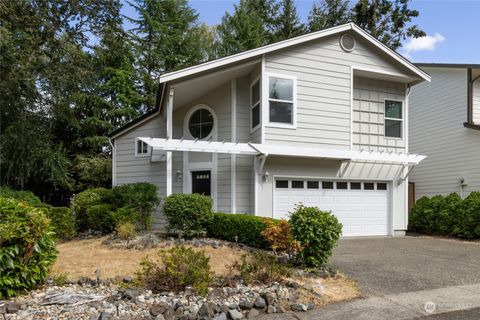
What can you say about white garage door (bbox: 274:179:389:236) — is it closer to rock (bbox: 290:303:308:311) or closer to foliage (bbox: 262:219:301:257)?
foliage (bbox: 262:219:301:257)

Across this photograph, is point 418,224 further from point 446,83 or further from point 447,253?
point 446,83

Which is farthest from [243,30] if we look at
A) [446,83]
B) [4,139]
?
[4,139]

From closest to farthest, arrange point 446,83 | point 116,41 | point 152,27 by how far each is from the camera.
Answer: point 446,83 → point 116,41 → point 152,27

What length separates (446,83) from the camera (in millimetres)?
15812

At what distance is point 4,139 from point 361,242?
15.6 metres

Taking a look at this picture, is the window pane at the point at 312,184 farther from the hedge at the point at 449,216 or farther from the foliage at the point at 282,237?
the foliage at the point at 282,237

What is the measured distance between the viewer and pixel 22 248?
5129mm

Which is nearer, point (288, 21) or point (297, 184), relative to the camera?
point (297, 184)

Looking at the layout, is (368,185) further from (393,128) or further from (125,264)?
(125,264)

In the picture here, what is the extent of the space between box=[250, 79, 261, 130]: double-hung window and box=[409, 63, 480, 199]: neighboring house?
8529mm

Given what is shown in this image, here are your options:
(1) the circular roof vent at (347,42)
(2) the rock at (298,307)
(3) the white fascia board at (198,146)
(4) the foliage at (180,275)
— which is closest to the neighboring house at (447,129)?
(1) the circular roof vent at (347,42)

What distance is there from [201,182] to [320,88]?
187 inches

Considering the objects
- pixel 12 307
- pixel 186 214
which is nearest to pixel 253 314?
pixel 12 307

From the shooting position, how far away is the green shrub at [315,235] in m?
6.54
